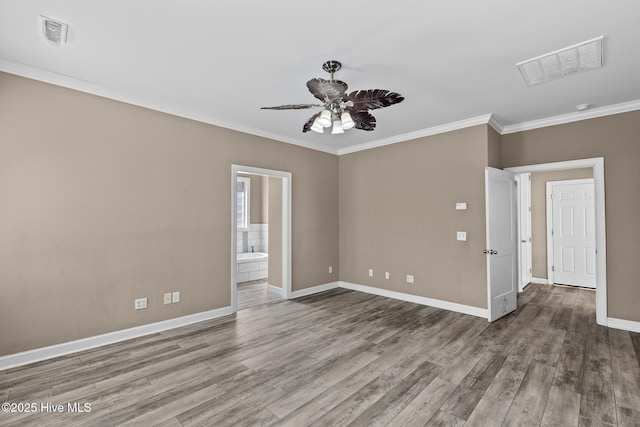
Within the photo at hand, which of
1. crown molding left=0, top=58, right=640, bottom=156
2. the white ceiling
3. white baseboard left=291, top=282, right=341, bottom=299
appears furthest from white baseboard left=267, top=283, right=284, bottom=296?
the white ceiling

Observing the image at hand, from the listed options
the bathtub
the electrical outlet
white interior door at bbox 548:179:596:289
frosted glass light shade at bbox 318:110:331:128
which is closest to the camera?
frosted glass light shade at bbox 318:110:331:128

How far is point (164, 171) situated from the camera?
3758 mm

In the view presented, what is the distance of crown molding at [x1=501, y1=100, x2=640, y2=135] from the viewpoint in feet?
12.2

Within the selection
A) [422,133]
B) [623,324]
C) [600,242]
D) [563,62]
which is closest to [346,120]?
[563,62]

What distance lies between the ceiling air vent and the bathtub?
186 inches

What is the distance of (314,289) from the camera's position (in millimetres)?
5590

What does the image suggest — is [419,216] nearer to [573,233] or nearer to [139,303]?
[573,233]

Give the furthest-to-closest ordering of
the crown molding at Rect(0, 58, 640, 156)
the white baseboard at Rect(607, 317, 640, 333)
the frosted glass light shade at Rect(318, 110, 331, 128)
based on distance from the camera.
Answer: the white baseboard at Rect(607, 317, 640, 333)
the crown molding at Rect(0, 58, 640, 156)
the frosted glass light shade at Rect(318, 110, 331, 128)

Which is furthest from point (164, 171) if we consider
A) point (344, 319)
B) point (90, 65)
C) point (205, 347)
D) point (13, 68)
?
point (344, 319)

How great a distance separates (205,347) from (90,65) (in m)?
3.02

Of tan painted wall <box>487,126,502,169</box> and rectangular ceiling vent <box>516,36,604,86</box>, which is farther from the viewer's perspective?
tan painted wall <box>487,126,502,169</box>

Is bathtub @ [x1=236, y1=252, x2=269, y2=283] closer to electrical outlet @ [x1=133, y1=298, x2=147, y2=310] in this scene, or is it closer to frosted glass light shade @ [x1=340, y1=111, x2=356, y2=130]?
electrical outlet @ [x1=133, y1=298, x2=147, y2=310]

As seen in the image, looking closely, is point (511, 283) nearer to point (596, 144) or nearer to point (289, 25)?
point (596, 144)

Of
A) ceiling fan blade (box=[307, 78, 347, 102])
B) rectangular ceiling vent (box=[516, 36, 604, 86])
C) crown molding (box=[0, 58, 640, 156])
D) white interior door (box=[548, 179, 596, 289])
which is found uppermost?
rectangular ceiling vent (box=[516, 36, 604, 86])
